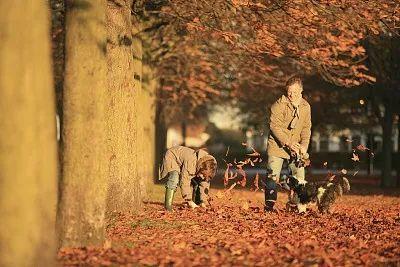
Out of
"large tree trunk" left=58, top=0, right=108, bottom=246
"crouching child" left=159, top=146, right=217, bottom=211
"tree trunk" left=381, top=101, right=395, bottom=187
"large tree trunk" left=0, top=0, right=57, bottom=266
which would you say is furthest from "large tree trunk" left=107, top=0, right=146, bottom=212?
"tree trunk" left=381, top=101, right=395, bottom=187

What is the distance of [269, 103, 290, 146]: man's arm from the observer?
1181 cm

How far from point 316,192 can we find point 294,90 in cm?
160

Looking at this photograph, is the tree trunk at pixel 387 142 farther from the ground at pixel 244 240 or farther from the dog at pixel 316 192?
the dog at pixel 316 192

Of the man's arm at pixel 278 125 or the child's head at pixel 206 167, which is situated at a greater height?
the man's arm at pixel 278 125

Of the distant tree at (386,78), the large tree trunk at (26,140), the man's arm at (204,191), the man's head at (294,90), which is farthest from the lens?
the distant tree at (386,78)

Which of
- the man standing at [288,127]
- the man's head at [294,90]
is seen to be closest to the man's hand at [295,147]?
the man standing at [288,127]

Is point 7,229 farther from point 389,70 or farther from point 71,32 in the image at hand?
point 389,70

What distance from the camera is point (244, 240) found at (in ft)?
30.0

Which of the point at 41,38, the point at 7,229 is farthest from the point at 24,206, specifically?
the point at 41,38

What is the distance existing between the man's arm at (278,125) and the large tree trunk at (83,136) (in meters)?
4.19

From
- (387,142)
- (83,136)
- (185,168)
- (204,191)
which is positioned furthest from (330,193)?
(387,142)

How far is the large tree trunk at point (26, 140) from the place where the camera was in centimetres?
629

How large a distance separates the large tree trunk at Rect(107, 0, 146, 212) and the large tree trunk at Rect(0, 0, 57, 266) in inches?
206

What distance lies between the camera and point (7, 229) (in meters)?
6.25
